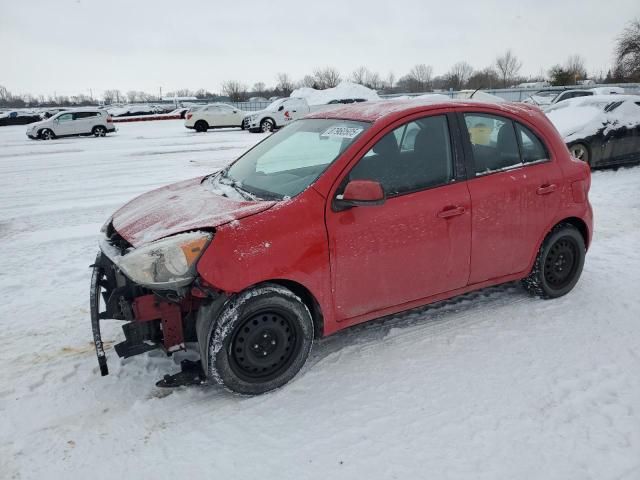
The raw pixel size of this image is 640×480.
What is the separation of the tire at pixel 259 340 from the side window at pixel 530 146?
2.27 meters

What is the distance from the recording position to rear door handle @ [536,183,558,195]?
390 centimetres

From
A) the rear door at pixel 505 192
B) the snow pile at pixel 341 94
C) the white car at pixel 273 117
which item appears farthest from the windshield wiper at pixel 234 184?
the snow pile at pixel 341 94

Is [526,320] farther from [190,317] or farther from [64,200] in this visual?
[64,200]

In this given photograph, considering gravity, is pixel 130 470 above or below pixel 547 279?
below

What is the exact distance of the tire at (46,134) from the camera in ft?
79.0

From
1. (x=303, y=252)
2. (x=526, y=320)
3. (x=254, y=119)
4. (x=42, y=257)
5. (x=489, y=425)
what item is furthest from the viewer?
(x=254, y=119)

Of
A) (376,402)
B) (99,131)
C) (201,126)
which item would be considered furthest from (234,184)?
(99,131)

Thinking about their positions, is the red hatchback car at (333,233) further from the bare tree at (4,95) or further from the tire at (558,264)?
the bare tree at (4,95)

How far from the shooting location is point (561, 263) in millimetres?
4230

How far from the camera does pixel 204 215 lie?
310 cm

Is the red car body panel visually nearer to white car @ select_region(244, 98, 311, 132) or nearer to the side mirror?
the side mirror

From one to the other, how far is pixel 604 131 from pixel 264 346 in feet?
31.7

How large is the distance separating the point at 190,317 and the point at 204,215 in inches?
25.7

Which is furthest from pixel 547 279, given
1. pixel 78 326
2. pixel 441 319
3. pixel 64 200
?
pixel 64 200
